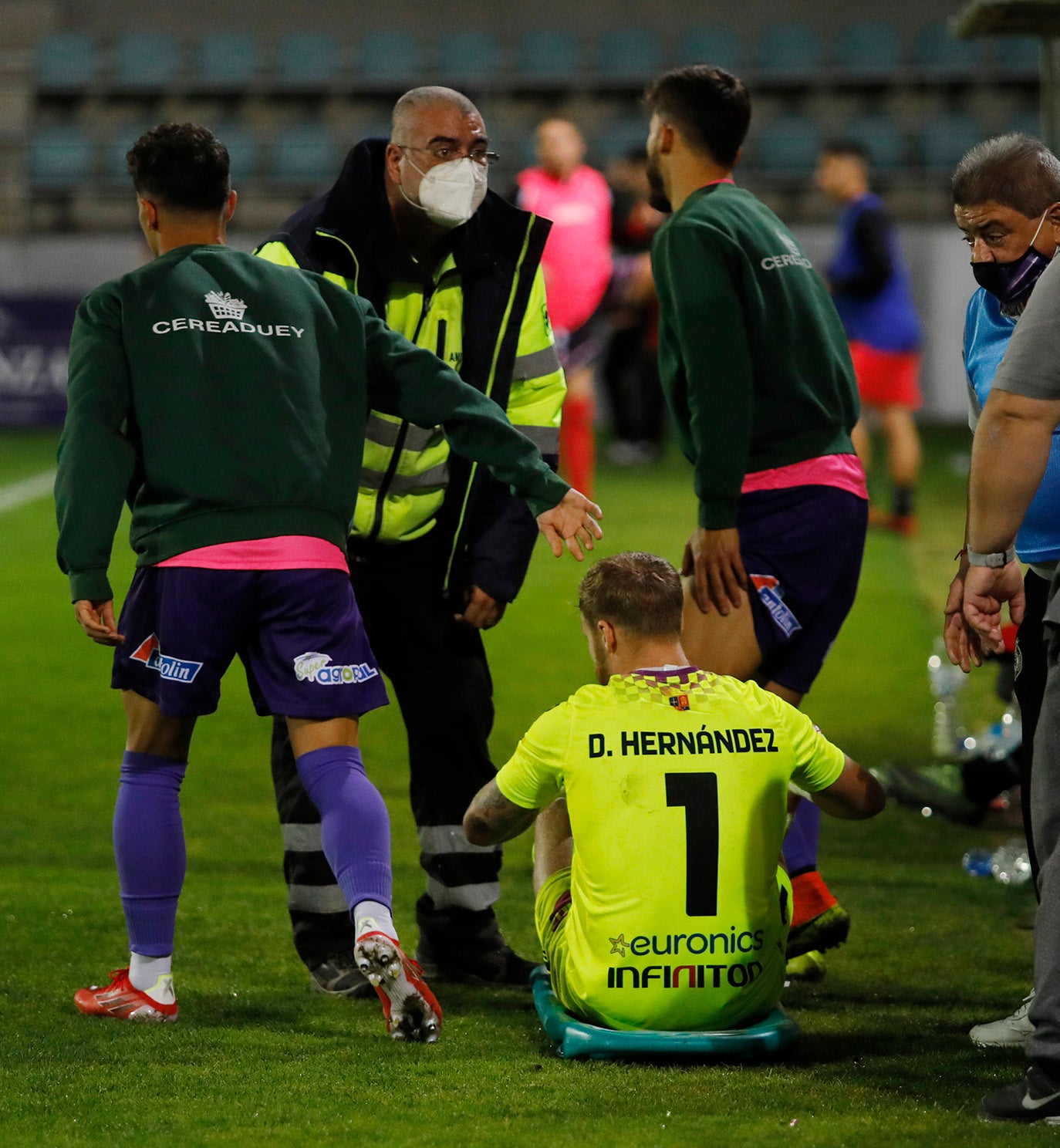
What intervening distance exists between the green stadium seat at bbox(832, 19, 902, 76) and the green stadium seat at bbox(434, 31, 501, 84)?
3912 millimetres

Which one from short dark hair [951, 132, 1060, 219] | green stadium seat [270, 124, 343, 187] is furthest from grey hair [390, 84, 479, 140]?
green stadium seat [270, 124, 343, 187]

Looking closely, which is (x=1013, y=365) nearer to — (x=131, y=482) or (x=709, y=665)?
(x=709, y=665)

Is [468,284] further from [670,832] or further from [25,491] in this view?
[25,491]

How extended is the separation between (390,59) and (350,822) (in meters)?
18.9

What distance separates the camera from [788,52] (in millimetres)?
21234

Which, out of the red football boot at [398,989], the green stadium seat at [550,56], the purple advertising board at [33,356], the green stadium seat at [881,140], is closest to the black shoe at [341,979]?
the red football boot at [398,989]

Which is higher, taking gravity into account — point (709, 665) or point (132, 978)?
point (709, 665)

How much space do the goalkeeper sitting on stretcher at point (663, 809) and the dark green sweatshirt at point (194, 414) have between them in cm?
70

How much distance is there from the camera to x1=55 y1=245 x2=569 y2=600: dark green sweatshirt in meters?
3.74

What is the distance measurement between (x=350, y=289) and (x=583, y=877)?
1471 millimetres

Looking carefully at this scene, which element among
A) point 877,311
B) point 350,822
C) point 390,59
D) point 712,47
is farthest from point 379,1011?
point 390,59

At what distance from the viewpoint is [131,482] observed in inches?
153

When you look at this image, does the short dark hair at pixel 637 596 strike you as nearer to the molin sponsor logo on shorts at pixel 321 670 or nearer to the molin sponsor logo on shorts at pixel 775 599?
the molin sponsor logo on shorts at pixel 321 670

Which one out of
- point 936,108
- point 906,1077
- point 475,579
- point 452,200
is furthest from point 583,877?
point 936,108
